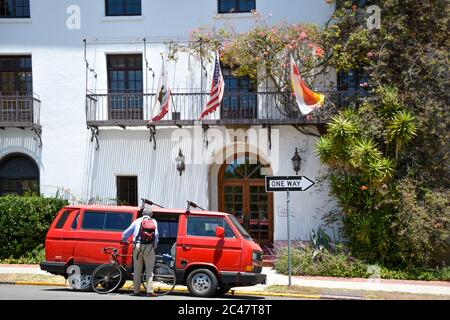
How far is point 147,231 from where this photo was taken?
12.1 meters

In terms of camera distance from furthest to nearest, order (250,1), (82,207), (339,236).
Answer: (250,1) < (339,236) < (82,207)

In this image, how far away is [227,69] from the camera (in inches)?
749

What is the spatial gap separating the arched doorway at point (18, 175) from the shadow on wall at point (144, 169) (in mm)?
1952

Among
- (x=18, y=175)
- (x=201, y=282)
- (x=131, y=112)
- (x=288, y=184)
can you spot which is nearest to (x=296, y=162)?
(x=288, y=184)

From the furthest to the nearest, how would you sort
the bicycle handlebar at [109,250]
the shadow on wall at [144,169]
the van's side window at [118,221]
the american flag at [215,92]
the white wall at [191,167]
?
the shadow on wall at [144,169] → the white wall at [191,167] → the american flag at [215,92] → the van's side window at [118,221] → the bicycle handlebar at [109,250]

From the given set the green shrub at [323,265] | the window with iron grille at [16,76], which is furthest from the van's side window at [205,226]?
the window with iron grille at [16,76]

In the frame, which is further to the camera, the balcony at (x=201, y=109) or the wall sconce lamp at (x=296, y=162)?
the wall sconce lamp at (x=296, y=162)

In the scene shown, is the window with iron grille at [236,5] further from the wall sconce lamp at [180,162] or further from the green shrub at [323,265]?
the green shrub at [323,265]

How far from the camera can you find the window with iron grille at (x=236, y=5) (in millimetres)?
18875

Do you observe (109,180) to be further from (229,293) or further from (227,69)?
(229,293)

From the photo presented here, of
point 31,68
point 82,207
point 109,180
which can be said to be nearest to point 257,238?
point 109,180

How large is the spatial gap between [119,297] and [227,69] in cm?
925

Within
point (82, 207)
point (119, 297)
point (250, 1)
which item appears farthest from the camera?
point (250, 1)

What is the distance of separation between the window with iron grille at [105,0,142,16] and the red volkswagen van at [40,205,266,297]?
8241 mm
